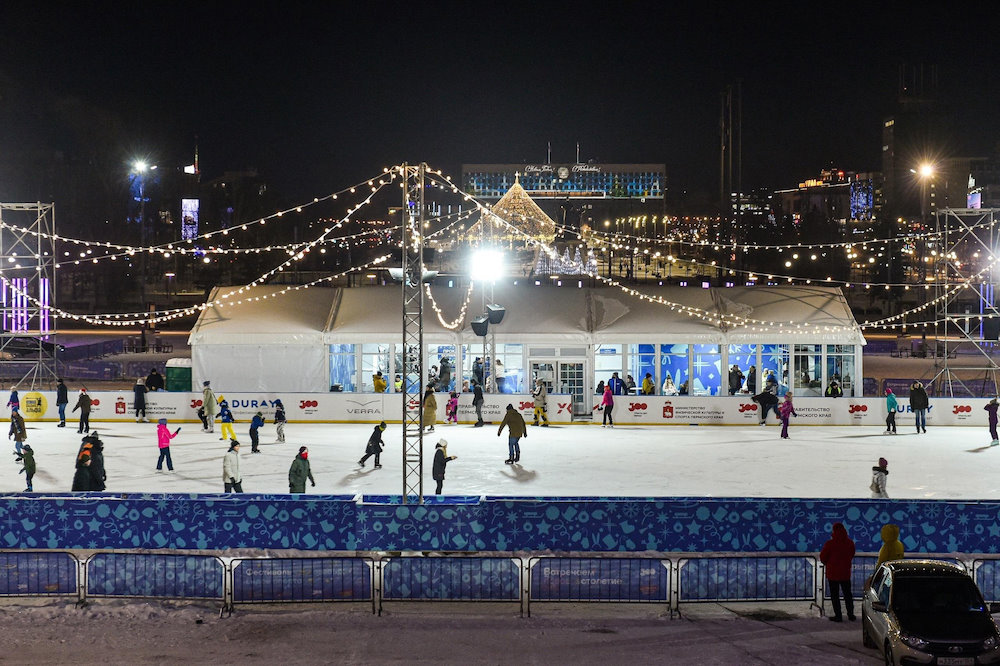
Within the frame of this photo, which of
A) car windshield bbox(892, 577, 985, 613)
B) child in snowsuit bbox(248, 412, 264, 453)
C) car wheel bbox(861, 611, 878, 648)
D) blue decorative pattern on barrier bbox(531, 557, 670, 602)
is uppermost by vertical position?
child in snowsuit bbox(248, 412, 264, 453)

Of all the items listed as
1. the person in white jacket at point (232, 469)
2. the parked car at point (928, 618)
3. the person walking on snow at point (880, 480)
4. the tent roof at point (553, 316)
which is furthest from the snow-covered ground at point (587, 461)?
the parked car at point (928, 618)

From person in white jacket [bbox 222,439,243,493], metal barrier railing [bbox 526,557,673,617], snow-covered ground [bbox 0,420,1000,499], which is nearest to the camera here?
metal barrier railing [bbox 526,557,673,617]

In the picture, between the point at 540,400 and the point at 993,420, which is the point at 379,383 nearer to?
the point at 540,400

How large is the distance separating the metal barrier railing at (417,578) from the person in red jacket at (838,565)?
33 centimetres

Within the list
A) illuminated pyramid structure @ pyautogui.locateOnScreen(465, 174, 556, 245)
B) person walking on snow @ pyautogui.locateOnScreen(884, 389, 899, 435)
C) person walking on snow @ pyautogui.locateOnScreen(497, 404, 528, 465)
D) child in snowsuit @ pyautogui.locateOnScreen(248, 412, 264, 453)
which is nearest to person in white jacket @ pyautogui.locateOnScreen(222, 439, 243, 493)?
child in snowsuit @ pyautogui.locateOnScreen(248, 412, 264, 453)

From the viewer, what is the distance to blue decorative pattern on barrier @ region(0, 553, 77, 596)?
1151 centimetres

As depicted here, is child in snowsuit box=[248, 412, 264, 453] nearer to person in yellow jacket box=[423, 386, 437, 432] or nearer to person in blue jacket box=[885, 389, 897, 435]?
person in yellow jacket box=[423, 386, 437, 432]

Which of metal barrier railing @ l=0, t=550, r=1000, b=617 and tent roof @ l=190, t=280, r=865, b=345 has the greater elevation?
tent roof @ l=190, t=280, r=865, b=345

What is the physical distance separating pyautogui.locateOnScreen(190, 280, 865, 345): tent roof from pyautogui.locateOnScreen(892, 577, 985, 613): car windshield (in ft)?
69.8

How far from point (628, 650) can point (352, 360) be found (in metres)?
22.7

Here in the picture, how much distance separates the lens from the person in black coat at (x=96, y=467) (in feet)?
51.6

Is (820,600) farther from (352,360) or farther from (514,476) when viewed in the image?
(352,360)

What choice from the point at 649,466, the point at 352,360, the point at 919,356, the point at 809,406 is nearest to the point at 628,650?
the point at 649,466

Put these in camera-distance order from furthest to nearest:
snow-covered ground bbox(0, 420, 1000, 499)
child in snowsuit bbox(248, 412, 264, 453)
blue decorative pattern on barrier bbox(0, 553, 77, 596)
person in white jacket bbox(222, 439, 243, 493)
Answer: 1. child in snowsuit bbox(248, 412, 264, 453)
2. snow-covered ground bbox(0, 420, 1000, 499)
3. person in white jacket bbox(222, 439, 243, 493)
4. blue decorative pattern on barrier bbox(0, 553, 77, 596)
